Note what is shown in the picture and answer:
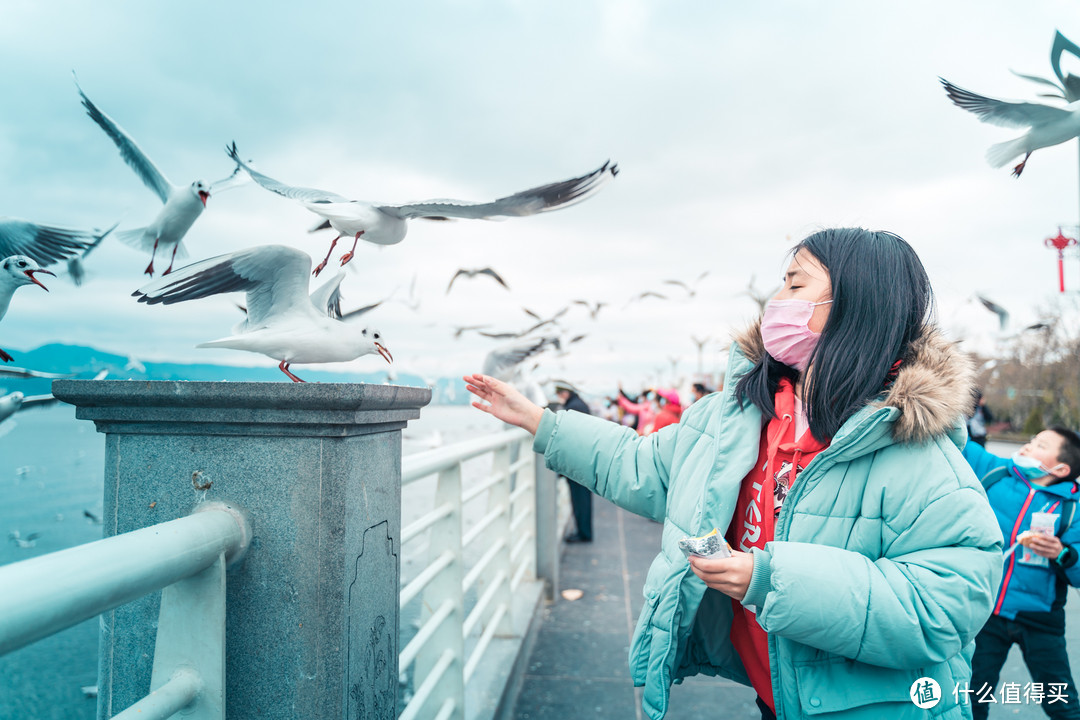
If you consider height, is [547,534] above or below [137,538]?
below

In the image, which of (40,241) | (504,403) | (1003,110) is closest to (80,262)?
(40,241)

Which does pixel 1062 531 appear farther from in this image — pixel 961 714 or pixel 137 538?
pixel 137 538

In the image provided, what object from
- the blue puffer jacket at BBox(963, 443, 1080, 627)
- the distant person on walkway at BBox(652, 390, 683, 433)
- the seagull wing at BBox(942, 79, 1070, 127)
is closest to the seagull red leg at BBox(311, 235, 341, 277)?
the seagull wing at BBox(942, 79, 1070, 127)

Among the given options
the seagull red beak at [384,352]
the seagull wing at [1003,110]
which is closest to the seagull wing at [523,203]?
the seagull red beak at [384,352]

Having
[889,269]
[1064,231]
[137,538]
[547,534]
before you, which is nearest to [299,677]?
[137,538]

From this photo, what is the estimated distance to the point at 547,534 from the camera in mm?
5121

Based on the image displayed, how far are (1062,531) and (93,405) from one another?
3486 millimetres

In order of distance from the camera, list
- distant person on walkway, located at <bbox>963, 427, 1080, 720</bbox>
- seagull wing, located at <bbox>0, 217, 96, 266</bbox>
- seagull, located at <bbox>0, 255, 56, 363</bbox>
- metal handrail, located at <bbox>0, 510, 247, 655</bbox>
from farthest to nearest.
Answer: distant person on walkway, located at <bbox>963, 427, 1080, 720</bbox> < seagull wing, located at <bbox>0, 217, 96, 266</bbox> < seagull, located at <bbox>0, 255, 56, 363</bbox> < metal handrail, located at <bbox>0, 510, 247, 655</bbox>

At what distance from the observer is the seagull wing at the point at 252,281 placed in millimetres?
1207

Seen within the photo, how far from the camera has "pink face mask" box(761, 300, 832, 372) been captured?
1.66 metres

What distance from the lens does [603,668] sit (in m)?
3.80

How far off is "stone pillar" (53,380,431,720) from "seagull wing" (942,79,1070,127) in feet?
7.32

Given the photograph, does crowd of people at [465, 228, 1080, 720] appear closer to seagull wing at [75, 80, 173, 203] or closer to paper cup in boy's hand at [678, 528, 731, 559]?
paper cup in boy's hand at [678, 528, 731, 559]

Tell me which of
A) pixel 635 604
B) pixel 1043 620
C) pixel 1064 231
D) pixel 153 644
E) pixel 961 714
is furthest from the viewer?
pixel 635 604
